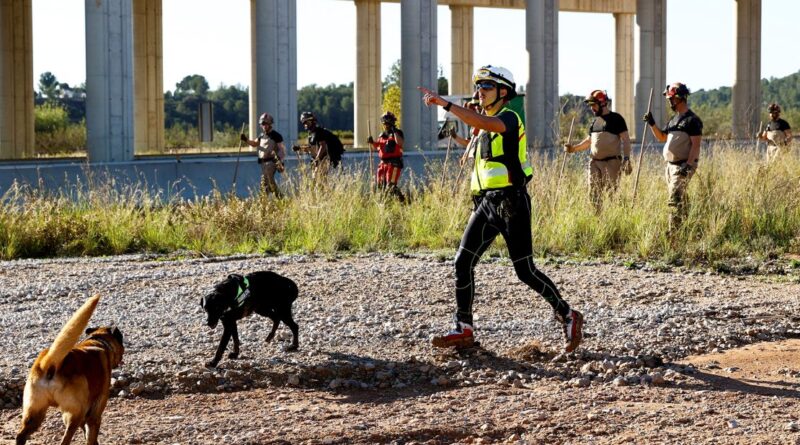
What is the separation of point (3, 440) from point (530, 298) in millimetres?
5188

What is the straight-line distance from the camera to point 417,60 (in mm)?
35688

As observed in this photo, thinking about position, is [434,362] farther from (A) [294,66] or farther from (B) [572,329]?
(A) [294,66]

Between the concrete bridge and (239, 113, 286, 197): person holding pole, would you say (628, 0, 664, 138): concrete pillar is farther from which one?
(239, 113, 286, 197): person holding pole

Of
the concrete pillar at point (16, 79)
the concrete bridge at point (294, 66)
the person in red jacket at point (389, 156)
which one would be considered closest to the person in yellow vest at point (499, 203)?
the person in red jacket at point (389, 156)

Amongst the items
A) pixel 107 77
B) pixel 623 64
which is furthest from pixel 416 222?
pixel 623 64

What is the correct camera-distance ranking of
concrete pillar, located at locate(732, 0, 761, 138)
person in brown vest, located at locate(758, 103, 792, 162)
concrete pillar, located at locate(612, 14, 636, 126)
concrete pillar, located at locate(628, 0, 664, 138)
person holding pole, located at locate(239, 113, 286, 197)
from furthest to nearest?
concrete pillar, located at locate(612, 14, 636, 126)
concrete pillar, located at locate(732, 0, 761, 138)
concrete pillar, located at locate(628, 0, 664, 138)
person in brown vest, located at locate(758, 103, 792, 162)
person holding pole, located at locate(239, 113, 286, 197)

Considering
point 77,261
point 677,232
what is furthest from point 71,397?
point 677,232

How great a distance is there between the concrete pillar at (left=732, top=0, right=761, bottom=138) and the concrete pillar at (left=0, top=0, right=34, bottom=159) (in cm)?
2688

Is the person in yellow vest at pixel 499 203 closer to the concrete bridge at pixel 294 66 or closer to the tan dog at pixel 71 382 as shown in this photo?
the tan dog at pixel 71 382

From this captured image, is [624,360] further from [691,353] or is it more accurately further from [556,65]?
[556,65]

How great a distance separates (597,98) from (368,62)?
34.3 metres

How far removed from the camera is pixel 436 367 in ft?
26.5

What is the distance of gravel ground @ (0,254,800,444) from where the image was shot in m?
6.55

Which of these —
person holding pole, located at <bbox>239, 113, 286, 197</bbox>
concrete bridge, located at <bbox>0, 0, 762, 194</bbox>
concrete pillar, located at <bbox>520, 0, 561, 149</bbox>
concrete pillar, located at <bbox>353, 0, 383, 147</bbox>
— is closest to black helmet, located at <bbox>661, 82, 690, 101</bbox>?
person holding pole, located at <bbox>239, 113, 286, 197</bbox>
